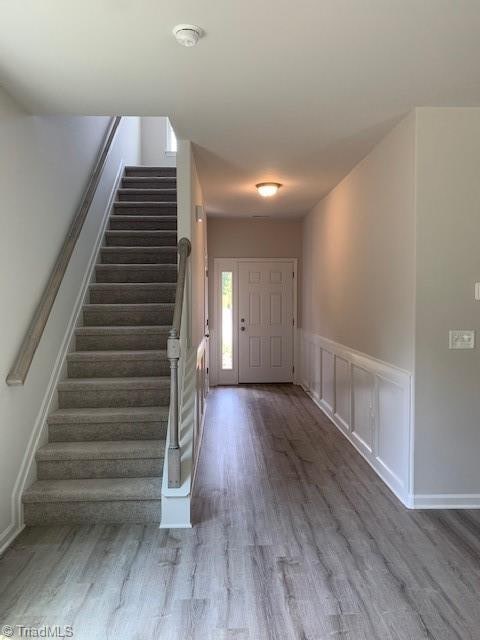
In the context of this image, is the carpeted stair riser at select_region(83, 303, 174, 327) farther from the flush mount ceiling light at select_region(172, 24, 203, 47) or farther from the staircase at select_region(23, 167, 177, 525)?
the flush mount ceiling light at select_region(172, 24, 203, 47)

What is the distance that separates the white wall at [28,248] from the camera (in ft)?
7.88

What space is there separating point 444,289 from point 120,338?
2428 millimetres

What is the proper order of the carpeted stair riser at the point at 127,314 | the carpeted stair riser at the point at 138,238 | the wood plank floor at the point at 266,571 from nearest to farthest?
the wood plank floor at the point at 266,571
the carpeted stair riser at the point at 127,314
the carpeted stair riser at the point at 138,238

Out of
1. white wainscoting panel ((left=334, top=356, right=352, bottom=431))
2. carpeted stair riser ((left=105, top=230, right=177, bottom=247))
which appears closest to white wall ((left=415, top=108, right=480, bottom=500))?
white wainscoting panel ((left=334, top=356, right=352, bottom=431))

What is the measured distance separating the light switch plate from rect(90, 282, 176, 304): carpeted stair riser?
2.31 meters

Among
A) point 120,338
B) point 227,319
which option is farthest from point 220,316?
point 120,338

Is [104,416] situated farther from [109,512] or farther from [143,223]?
[143,223]

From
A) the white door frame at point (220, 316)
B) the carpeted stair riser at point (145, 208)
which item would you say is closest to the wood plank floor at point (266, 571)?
the carpeted stair riser at point (145, 208)

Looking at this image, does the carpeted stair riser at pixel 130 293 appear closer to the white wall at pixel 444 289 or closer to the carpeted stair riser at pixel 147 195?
the carpeted stair riser at pixel 147 195

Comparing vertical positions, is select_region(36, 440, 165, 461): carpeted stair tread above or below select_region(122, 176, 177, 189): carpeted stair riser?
below

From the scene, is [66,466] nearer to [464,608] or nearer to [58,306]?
[58,306]

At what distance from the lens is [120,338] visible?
3.60 m

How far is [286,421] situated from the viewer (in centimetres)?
473

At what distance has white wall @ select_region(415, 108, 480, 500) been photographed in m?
2.68
